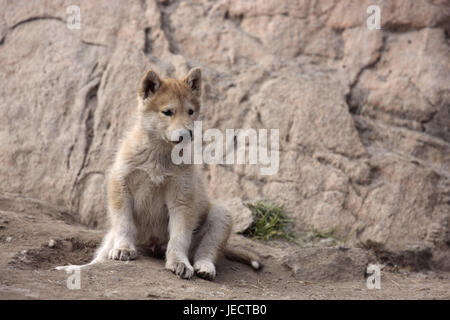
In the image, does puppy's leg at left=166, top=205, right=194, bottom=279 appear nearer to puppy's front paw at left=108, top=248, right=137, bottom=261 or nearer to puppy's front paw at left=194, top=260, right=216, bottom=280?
puppy's front paw at left=194, top=260, right=216, bottom=280

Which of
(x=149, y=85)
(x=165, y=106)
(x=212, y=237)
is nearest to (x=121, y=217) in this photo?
(x=212, y=237)

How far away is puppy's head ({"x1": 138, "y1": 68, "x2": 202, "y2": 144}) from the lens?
5.95m

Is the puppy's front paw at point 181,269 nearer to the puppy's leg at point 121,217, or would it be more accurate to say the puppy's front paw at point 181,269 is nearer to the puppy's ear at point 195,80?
the puppy's leg at point 121,217

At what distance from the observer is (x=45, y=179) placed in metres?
8.39

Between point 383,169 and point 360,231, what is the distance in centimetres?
109

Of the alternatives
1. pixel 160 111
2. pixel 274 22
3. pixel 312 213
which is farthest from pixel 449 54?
pixel 160 111

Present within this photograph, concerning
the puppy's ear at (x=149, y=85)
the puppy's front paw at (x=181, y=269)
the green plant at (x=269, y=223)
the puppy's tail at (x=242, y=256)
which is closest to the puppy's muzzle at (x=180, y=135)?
the puppy's ear at (x=149, y=85)

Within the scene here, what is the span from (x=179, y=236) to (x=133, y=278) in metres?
0.96

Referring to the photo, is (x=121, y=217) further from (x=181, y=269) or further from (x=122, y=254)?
(x=181, y=269)

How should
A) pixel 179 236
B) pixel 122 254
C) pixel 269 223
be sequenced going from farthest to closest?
pixel 269 223
pixel 179 236
pixel 122 254

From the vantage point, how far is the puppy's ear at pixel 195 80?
255 inches

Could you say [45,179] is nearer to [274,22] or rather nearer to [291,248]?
[291,248]

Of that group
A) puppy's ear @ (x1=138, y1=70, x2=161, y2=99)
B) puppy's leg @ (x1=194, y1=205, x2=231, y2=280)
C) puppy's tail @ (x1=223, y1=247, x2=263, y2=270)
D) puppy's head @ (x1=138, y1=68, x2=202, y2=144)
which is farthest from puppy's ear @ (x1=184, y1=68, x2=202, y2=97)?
puppy's tail @ (x1=223, y1=247, x2=263, y2=270)

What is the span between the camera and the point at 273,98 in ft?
29.0
